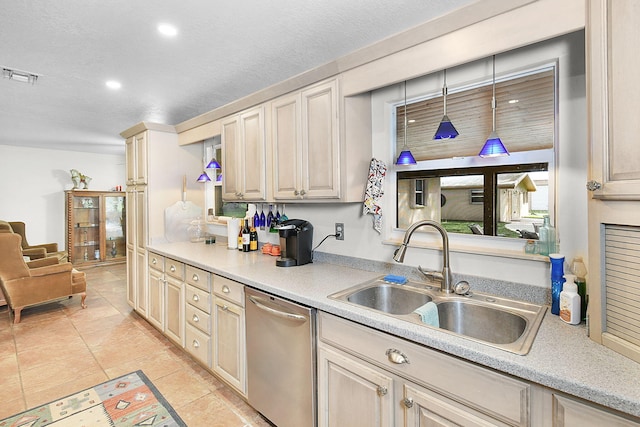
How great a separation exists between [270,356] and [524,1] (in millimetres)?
2122

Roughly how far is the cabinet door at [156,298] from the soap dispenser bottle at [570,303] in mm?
3073

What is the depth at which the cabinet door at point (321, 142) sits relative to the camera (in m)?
2.06

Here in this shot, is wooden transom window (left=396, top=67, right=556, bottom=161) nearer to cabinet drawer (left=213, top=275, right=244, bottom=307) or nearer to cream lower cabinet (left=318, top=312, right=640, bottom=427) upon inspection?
cream lower cabinet (left=318, top=312, right=640, bottom=427)

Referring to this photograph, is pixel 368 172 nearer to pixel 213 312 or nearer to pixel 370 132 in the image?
pixel 370 132

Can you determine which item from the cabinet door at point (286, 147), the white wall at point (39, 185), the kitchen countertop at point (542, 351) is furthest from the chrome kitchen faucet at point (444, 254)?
the white wall at point (39, 185)

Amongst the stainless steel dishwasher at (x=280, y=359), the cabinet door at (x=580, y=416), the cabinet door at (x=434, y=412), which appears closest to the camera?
the cabinet door at (x=580, y=416)

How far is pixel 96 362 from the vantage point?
2766mm

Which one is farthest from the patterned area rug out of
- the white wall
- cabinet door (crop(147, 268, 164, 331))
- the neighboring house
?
the white wall

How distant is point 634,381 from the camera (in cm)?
89

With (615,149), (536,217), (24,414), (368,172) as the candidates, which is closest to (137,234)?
(24,414)

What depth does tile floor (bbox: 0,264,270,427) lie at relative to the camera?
218 centimetres

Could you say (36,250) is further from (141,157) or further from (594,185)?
(594,185)

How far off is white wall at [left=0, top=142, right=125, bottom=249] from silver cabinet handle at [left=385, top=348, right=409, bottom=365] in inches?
285

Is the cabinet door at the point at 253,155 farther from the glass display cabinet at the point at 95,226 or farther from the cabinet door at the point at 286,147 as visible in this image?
the glass display cabinet at the point at 95,226
